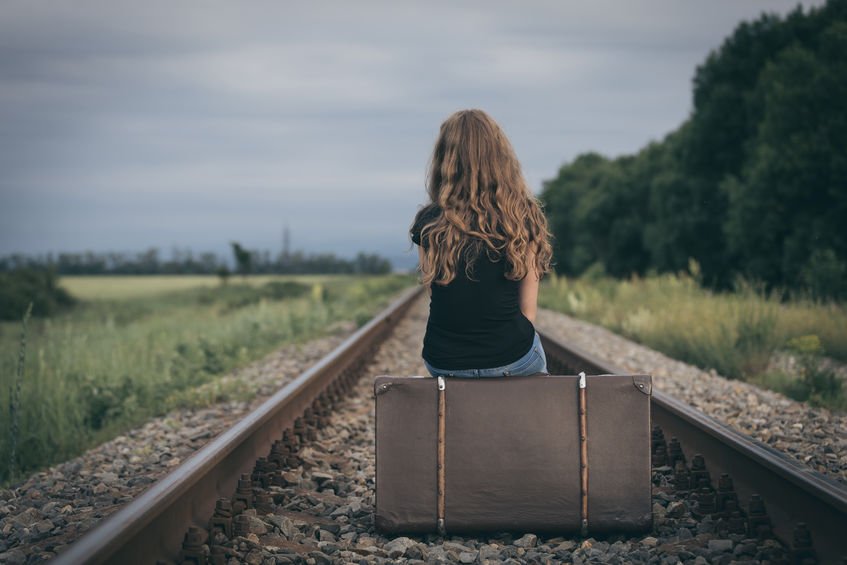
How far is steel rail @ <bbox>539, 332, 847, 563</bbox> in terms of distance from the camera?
3113 millimetres

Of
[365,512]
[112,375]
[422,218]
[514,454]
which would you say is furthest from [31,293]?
[514,454]

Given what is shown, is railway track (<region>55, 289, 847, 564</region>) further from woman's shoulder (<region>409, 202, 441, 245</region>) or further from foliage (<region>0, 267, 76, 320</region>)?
foliage (<region>0, 267, 76, 320</region>)

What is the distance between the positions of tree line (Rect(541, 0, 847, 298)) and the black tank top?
10.2m

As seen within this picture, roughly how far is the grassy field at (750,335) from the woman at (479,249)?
12.7 ft

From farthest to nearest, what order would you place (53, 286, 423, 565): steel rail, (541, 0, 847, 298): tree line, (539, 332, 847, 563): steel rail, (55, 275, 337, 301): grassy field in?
1. (55, 275, 337, 301): grassy field
2. (541, 0, 847, 298): tree line
3. (539, 332, 847, 563): steel rail
4. (53, 286, 423, 565): steel rail

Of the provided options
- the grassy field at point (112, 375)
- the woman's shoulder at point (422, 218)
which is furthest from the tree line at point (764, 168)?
the woman's shoulder at point (422, 218)

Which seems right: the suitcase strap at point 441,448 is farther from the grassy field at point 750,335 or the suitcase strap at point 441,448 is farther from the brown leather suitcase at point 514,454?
the grassy field at point 750,335

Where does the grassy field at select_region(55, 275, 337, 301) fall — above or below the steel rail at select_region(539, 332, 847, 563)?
below

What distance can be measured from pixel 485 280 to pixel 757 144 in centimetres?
2020

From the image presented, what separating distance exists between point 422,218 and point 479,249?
31cm

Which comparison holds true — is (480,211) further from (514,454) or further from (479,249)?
(514,454)

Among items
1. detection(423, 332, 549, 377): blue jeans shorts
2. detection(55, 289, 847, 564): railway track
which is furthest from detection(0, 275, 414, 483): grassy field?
detection(423, 332, 549, 377): blue jeans shorts

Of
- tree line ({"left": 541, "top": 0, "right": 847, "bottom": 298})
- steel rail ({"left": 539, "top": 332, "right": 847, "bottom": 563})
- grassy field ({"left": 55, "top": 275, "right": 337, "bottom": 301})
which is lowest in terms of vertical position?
grassy field ({"left": 55, "top": 275, "right": 337, "bottom": 301})

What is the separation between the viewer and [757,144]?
21906 millimetres
